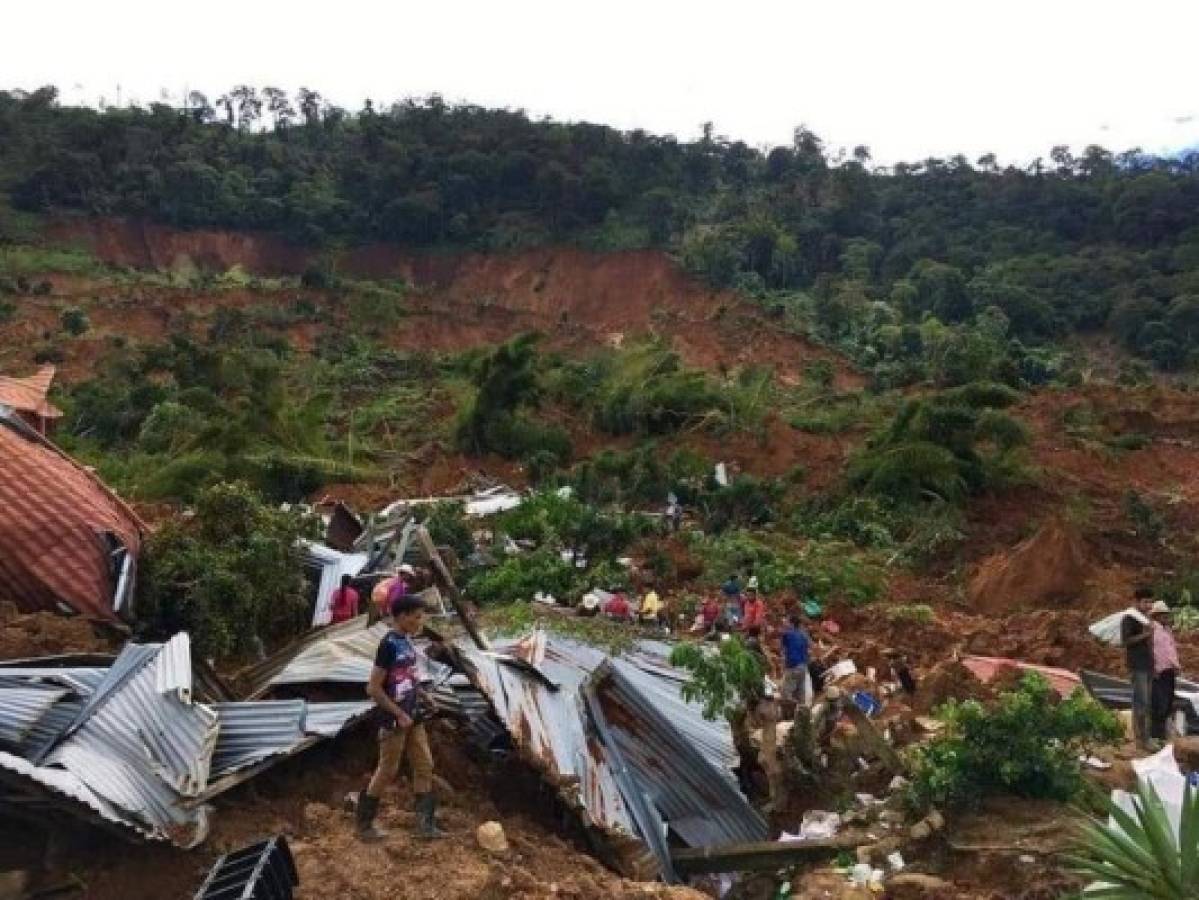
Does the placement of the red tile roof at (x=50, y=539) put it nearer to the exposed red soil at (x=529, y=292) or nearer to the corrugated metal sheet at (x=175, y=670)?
the corrugated metal sheet at (x=175, y=670)

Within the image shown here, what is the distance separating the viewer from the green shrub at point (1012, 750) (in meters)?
5.97

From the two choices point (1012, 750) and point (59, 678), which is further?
point (1012, 750)

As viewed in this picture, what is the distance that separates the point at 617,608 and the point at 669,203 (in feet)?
131

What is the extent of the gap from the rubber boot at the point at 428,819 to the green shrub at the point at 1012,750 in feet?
8.75

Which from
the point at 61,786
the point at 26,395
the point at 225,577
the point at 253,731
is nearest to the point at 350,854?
the point at 253,731

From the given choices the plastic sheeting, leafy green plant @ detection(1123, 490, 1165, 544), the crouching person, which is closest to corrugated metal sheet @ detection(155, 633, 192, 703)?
the crouching person

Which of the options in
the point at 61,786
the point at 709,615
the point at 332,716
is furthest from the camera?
the point at 709,615

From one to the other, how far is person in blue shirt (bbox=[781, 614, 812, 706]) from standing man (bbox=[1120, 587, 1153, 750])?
6.63 feet

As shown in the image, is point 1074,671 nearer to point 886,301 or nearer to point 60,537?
point 60,537

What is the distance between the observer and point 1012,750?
6.00 m

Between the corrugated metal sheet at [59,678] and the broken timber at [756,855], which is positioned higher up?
the corrugated metal sheet at [59,678]

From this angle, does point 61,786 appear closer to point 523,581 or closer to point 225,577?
point 225,577

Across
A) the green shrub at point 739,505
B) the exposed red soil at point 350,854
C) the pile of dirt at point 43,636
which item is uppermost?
the pile of dirt at point 43,636

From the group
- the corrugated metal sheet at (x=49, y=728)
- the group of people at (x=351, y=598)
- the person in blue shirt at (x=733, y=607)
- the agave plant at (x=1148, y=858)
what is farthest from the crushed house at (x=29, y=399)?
the agave plant at (x=1148, y=858)
